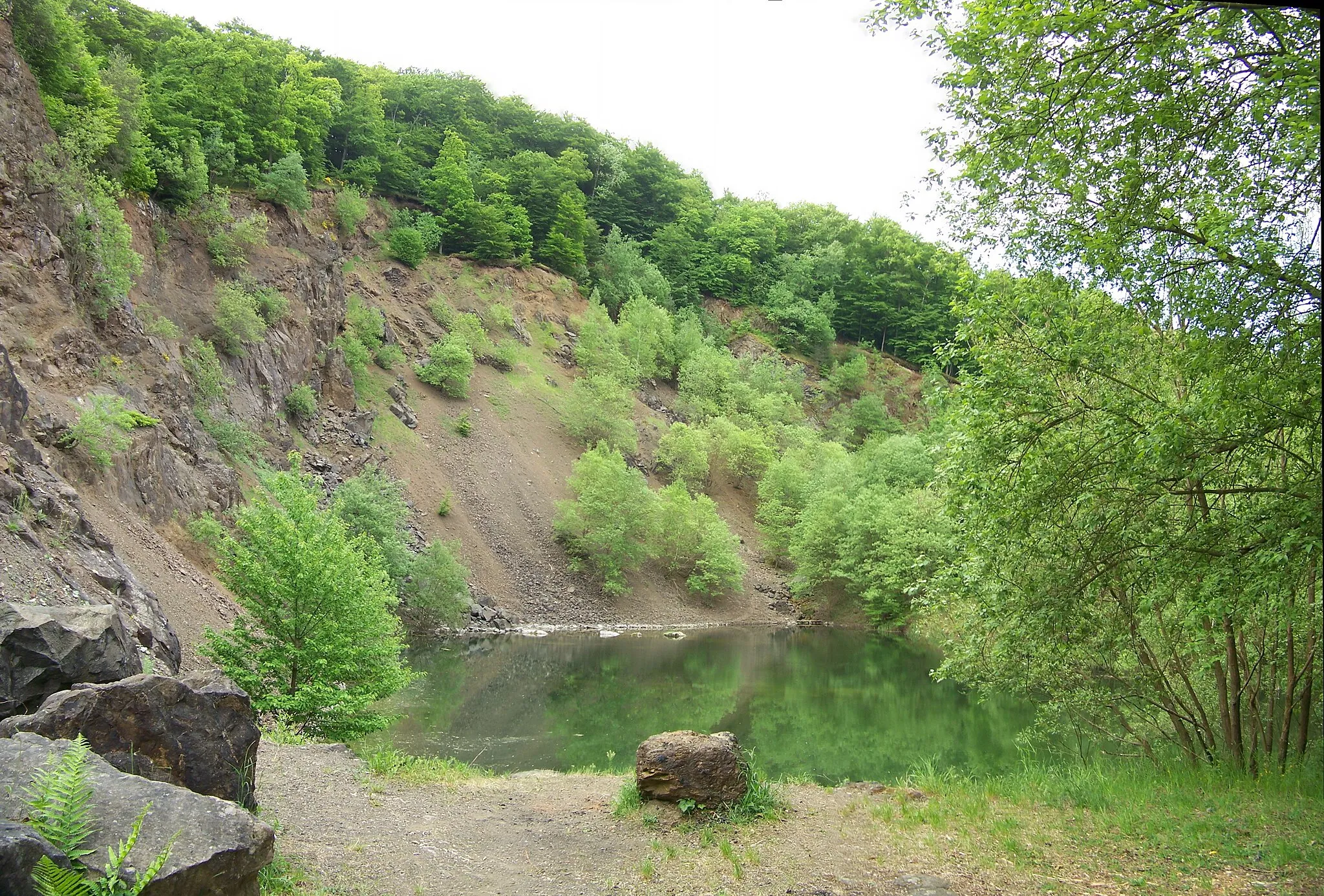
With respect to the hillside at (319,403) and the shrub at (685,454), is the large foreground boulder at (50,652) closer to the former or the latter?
the hillside at (319,403)

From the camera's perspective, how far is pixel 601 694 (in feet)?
87.1

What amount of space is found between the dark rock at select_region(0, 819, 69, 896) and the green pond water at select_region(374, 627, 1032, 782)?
1265 centimetres

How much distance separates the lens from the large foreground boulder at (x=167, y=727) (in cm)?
681

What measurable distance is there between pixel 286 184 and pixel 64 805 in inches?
1761

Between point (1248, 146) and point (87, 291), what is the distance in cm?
3203

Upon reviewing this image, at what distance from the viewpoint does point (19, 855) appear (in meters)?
4.65

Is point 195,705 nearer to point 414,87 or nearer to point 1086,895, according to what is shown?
point 1086,895

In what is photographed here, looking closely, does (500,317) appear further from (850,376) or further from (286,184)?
(850,376)

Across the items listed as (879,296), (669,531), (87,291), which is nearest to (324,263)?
(87,291)

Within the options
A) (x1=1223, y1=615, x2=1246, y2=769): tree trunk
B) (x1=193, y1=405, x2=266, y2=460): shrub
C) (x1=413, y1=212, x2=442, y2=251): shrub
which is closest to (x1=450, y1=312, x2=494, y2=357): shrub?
(x1=413, y1=212, x2=442, y2=251): shrub

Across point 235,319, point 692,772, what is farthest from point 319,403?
point 692,772

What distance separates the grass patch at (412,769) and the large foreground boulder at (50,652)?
3945 millimetres

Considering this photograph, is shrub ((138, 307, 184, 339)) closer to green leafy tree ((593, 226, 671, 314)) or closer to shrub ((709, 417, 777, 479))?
shrub ((709, 417, 777, 479))

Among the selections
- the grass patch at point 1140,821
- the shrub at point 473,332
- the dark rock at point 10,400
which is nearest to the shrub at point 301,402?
the shrub at point 473,332
